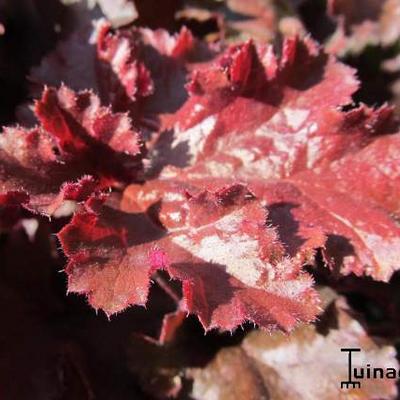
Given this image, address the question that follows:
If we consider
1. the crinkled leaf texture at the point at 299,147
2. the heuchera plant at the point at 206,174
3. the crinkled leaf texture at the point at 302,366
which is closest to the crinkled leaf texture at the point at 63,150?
the heuchera plant at the point at 206,174

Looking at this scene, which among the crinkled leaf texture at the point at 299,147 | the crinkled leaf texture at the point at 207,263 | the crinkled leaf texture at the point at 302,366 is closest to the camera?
the crinkled leaf texture at the point at 207,263

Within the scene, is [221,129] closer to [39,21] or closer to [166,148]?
[166,148]

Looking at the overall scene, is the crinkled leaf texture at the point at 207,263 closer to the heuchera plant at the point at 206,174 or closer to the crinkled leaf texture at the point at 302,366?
the heuchera plant at the point at 206,174

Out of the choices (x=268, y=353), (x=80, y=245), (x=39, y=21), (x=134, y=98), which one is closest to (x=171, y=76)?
(x=134, y=98)

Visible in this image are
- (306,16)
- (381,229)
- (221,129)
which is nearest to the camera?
(381,229)

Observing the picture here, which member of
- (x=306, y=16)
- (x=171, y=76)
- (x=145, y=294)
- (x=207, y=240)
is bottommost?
(x=145, y=294)

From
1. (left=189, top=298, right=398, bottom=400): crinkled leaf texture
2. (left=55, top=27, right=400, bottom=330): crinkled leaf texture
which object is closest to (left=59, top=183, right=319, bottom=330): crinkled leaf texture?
(left=55, top=27, right=400, bottom=330): crinkled leaf texture

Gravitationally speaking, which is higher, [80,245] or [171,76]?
[171,76]
